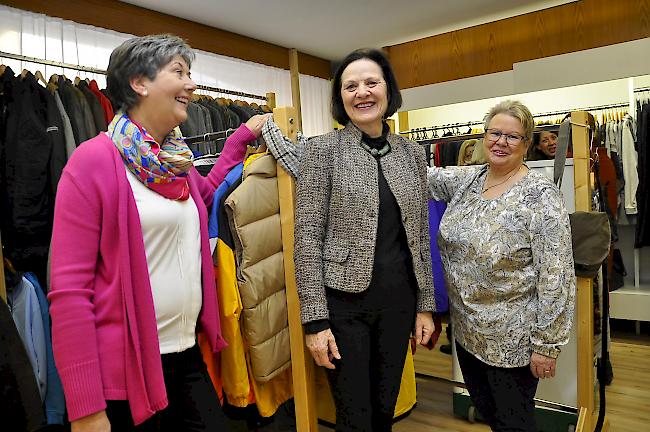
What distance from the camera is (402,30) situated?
5555mm

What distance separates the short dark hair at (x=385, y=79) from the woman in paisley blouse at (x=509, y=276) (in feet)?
1.15

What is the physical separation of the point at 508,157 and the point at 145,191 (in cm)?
113

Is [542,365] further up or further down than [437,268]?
further down

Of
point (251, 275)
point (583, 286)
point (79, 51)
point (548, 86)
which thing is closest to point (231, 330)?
point (251, 275)

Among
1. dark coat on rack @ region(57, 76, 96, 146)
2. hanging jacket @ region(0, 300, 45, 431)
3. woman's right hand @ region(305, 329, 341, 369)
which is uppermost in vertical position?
dark coat on rack @ region(57, 76, 96, 146)

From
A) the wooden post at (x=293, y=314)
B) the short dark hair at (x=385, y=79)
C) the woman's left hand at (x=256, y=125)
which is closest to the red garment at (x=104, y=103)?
the woman's left hand at (x=256, y=125)

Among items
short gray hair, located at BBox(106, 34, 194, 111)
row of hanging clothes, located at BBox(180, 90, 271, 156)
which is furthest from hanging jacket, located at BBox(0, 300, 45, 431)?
row of hanging clothes, located at BBox(180, 90, 271, 156)

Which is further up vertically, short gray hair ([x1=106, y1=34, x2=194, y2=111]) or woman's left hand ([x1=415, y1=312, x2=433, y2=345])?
short gray hair ([x1=106, y1=34, x2=194, y2=111])

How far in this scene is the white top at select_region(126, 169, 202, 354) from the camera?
3.78 ft

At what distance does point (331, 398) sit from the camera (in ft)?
7.38

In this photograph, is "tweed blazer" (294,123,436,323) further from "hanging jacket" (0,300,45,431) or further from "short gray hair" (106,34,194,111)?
"hanging jacket" (0,300,45,431)

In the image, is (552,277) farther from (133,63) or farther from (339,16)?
(339,16)

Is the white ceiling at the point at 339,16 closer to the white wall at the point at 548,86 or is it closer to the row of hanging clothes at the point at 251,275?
the white wall at the point at 548,86

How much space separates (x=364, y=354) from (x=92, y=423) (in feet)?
2.44
